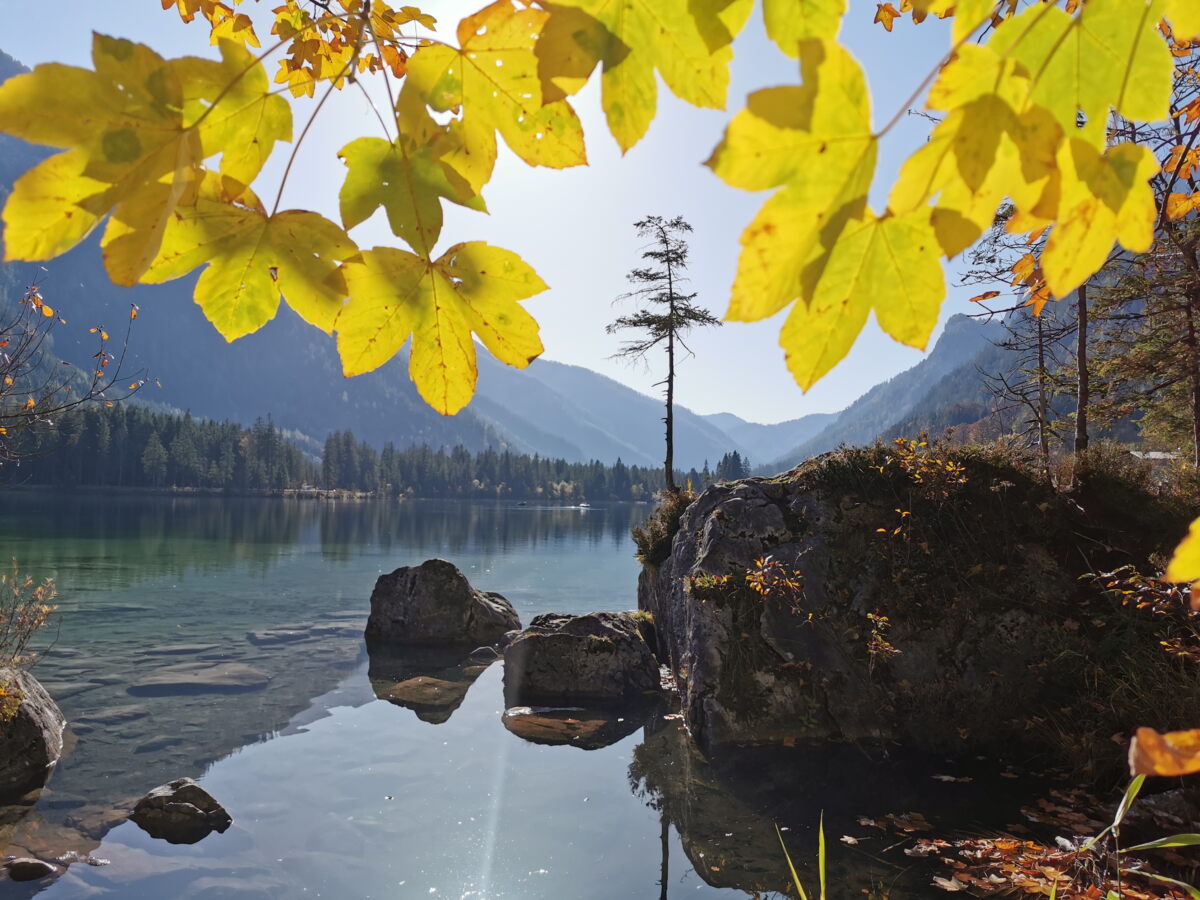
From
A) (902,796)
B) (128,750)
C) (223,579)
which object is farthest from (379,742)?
(223,579)

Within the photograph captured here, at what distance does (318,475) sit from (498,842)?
428 feet

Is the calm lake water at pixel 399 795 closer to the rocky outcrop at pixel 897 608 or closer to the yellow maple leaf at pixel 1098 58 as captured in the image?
the rocky outcrop at pixel 897 608

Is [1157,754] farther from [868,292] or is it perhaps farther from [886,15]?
[886,15]

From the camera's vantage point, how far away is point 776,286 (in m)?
0.55

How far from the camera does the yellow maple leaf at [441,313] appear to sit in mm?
802

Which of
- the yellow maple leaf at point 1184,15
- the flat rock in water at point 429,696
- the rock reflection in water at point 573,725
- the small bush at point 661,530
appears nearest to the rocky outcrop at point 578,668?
the rock reflection in water at point 573,725

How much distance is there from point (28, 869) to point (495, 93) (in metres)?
8.63

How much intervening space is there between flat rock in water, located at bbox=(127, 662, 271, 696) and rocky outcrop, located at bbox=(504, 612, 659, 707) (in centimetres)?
524

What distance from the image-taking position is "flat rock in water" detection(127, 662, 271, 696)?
12.1 m

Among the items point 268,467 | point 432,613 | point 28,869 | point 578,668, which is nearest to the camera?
point 28,869

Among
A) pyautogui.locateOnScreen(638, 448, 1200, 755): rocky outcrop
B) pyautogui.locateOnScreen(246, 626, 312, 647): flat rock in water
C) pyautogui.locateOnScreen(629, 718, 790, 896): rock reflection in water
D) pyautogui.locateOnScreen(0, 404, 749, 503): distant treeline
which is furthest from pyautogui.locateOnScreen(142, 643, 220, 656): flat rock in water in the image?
pyautogui.locateOnScreen(0, 404, 749, 503): distant treeline

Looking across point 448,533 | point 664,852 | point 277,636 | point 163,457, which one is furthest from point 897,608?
point 163,457

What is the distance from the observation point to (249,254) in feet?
2.54

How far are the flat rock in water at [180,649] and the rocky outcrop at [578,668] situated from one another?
26.2 ft
